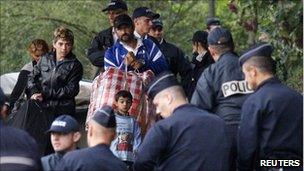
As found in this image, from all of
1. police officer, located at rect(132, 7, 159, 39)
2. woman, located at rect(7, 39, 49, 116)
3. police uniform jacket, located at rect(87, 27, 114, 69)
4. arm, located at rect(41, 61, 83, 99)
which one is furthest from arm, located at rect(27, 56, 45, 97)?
police officer, located at rect(132, 7, 159, 39)

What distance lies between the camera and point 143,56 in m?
11.9

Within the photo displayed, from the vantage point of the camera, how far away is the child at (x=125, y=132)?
1149cm

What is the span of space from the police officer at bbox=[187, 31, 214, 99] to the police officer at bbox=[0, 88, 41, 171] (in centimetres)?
410

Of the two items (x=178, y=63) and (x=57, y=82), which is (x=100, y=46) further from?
(x=178, y=63)

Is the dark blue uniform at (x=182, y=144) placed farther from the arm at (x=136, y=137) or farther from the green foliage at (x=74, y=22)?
the green foliage at (x=74, y=22)

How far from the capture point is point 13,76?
1628cm

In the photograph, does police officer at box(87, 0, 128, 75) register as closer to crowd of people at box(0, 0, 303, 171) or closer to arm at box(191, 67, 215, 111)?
crowd of people at box(0, 0, 303, 171)

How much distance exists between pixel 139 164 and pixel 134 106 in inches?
110

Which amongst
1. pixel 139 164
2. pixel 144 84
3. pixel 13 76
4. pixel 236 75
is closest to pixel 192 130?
pixel 139 164

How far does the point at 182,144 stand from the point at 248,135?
29.9 inches

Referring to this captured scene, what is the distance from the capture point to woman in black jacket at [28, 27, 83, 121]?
11898 mm

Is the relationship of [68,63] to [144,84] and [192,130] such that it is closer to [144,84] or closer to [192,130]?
[144,84]

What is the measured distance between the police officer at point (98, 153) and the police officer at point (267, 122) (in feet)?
3.99

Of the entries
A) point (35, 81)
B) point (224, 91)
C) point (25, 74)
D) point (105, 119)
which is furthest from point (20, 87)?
point (105, 119)
